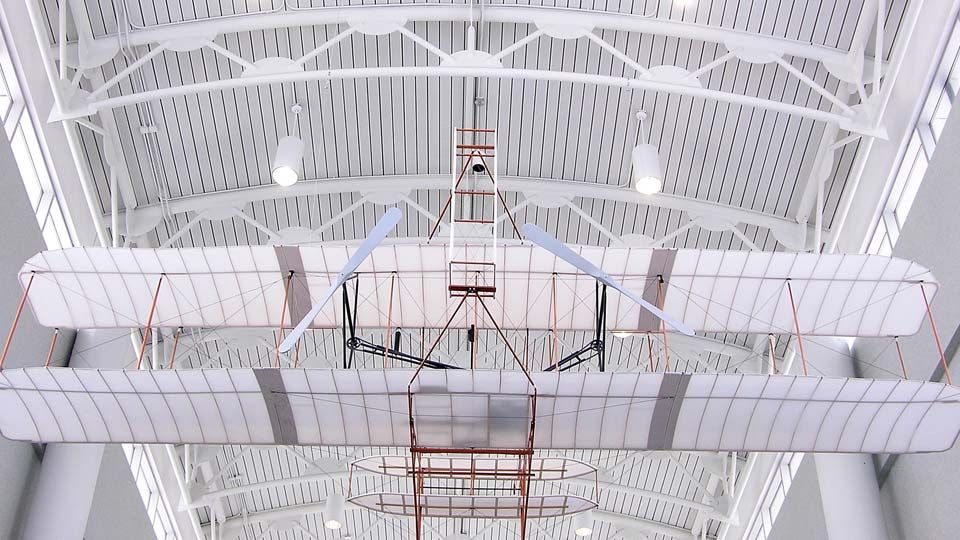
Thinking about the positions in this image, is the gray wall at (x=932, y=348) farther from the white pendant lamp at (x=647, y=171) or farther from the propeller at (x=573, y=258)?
the propeller at (x=573, y=258)

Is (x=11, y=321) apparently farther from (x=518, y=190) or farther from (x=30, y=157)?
(x=518, y=190)

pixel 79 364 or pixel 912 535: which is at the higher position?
pixel 79 364

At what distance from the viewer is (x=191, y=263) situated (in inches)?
667

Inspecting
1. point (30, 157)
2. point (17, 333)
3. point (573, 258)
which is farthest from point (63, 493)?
point (573, 258)

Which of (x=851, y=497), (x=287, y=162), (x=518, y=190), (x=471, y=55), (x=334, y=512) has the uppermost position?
(x=518, y=190)

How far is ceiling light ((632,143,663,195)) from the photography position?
19.8 metres

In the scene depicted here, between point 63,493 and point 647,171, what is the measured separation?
13503mm

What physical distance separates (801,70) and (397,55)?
30.7 ft

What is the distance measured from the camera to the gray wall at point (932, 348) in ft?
Result: 58.7

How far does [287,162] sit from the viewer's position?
65.9ft

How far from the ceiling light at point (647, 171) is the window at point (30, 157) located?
1215 cm

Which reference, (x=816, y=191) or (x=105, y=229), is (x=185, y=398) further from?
(x=816, y=191)

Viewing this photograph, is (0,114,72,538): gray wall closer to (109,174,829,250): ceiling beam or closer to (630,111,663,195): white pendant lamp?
(109,174,829,250): ceiling beam

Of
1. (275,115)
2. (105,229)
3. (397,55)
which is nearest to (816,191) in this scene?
(397,55)
